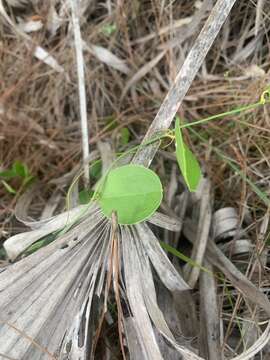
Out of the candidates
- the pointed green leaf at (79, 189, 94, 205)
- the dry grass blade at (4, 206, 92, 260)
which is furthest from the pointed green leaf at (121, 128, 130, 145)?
the dry grass blade at (4, 206, 92, 260)

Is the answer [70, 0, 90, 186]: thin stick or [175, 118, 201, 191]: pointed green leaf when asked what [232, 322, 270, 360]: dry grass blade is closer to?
[175, 118, 201, 191]: pointed green leaf

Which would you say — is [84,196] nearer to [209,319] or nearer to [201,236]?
[201,236]

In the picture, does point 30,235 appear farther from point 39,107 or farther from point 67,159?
point 39,107

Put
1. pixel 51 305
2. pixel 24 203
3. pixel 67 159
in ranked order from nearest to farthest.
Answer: pixel 51 305 → pixel 24 203 → pixel 67 159

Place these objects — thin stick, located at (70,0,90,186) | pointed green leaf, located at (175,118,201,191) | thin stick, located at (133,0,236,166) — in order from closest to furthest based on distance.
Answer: pointed green leaf, located at (175,118,201,191) < thin stick, located at (133,0,236,166) < thin stick, located at (70,0,90,186)

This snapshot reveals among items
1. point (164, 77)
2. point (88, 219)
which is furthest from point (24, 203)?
point (164, 77)

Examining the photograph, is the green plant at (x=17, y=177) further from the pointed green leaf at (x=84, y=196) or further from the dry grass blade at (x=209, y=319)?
the dry grass blade at (x=209, y=319)
